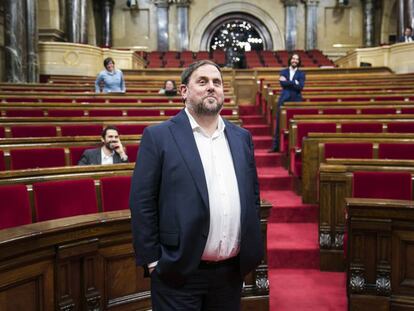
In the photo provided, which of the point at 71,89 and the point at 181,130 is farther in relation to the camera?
the point at 71,89

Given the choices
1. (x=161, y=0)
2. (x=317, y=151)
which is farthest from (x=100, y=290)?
(x=161, y=0)

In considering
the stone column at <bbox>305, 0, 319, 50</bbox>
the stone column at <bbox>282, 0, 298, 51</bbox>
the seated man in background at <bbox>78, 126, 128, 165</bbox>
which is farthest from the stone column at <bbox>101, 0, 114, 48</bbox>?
the seated man in background at <bbox>78, 126, 128, 165</bbox>

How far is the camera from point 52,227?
1.83 m

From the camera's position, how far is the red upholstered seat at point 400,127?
4238mm

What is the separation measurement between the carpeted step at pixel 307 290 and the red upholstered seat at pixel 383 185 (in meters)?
0.50

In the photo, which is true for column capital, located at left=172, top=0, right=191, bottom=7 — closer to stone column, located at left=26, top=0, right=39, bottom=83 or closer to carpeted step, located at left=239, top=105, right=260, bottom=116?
stone column, located at left=26, top=0, right=39, bottom=83

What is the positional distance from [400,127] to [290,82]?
1.40 m

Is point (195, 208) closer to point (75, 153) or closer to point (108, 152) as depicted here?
point (108, 152)

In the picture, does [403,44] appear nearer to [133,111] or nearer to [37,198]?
[133,111]

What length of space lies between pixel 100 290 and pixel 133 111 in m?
3.29

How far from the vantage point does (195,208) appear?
1.39 m

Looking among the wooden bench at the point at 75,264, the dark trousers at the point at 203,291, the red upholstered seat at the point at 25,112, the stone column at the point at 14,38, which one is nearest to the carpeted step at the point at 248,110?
Answer: the red upholstered seat at the point at 25,112

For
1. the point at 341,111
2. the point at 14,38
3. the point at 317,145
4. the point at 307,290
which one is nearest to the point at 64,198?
the point at 307,290

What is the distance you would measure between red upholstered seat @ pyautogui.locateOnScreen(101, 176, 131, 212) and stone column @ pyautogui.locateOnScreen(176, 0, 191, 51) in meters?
12.9
